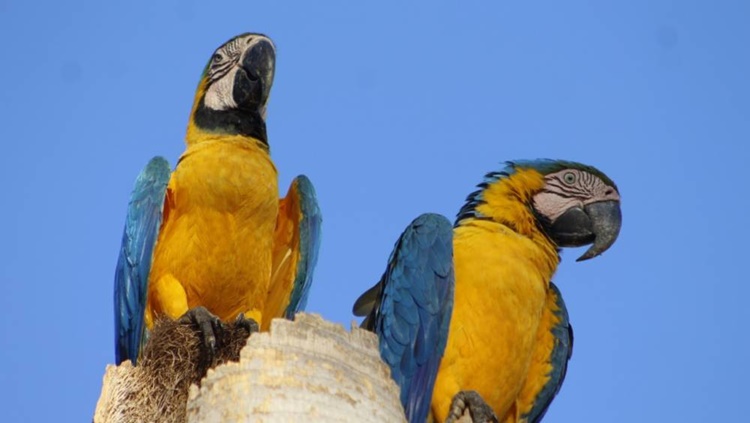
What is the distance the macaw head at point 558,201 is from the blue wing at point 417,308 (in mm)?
437

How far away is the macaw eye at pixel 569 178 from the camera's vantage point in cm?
624

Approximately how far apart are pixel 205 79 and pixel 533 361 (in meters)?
2.38

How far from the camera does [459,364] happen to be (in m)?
5.54

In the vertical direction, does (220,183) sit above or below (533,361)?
above

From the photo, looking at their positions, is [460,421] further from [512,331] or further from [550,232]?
[550,232]

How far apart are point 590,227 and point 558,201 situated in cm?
21

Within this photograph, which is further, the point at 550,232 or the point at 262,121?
the point at 262,121

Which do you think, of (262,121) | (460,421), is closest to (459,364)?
(460,421)

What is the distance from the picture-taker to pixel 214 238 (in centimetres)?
608

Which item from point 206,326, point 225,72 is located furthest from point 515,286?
point 225,72

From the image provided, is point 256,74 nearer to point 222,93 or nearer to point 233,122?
point 222,93

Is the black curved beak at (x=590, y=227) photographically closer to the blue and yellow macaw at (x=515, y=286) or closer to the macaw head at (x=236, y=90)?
the blue and yellow macaw at (x=515, y=286)

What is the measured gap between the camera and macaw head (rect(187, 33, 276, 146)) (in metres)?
6.51

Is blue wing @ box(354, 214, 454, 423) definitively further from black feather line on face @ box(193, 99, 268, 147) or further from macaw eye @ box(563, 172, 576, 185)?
black feather line on face @ box(193, 99, 268, 147)
